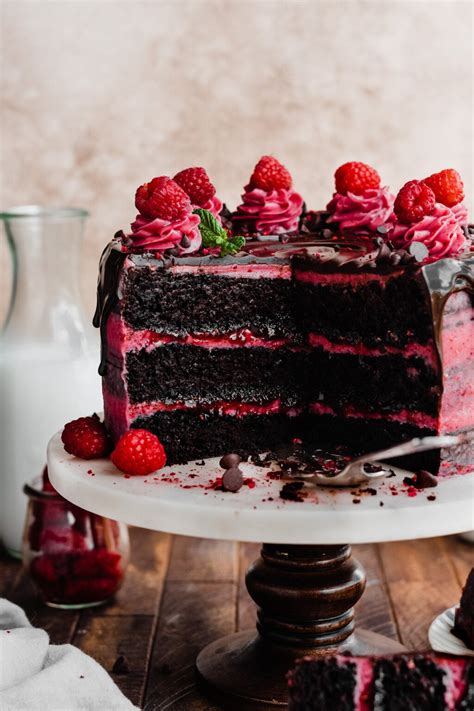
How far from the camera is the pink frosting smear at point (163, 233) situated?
3201mm

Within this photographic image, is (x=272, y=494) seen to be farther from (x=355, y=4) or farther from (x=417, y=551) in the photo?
(x=355, y=4)

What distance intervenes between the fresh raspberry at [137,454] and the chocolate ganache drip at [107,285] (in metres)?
0.37

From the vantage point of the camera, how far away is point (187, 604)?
13.6 ft

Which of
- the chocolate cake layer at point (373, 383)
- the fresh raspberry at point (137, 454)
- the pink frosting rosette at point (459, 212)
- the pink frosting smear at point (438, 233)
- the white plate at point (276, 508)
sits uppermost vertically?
the pink frosting rosette at point (459, 212)

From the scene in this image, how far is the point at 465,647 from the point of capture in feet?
9.88

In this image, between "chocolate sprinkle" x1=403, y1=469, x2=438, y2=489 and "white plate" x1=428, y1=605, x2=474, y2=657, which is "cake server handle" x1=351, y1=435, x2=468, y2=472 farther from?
"white plate" x1=428, y1=605, x2=474, y2=657

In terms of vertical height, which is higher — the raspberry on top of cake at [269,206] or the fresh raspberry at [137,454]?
the raspberry on top of cake at [269,206]

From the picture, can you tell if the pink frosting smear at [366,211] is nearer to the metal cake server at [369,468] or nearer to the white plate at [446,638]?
the metal cake server at [369,468]

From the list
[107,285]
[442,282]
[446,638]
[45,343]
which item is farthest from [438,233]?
[45,343]

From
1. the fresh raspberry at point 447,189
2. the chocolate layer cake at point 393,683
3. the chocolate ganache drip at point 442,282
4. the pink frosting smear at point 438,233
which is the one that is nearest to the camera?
the chocolate layer cake at point 393,683

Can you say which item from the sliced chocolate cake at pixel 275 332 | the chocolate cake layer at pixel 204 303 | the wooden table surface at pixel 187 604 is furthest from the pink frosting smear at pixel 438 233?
the wooden table surface at pixel 187 604

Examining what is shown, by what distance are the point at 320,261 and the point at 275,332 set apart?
0.30 m

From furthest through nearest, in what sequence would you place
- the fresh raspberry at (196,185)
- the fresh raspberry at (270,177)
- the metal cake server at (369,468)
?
the fresh raspberry at (270,177)
the fresh raspberry at (196,185)
the metal cake server at (369,468)

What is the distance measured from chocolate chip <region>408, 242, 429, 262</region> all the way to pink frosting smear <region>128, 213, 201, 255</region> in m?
0.71
